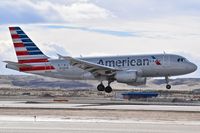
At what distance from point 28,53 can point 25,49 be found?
1.00 metres

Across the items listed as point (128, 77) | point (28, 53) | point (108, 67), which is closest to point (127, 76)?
point (128, 77)

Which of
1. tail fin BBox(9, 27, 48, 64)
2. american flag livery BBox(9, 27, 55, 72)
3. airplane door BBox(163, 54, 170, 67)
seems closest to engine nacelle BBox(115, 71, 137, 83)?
airplane door BBox(163, 54, 170, 67)

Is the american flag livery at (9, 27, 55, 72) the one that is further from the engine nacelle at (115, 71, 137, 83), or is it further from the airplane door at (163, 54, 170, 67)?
the airplane door at (163, 54, 170, 67)

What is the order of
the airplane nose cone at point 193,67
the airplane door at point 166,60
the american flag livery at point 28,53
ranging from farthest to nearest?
the american flag livery at point 28,53 < the airplane nose cone at point 193,67 < the airplane door at point 166,60

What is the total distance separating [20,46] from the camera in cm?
5872

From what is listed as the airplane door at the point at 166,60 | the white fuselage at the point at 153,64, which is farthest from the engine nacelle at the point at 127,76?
the airplane door at the point at 166,60

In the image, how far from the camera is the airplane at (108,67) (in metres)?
51.7

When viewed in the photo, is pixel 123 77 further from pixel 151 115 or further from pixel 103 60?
pixel 151 115

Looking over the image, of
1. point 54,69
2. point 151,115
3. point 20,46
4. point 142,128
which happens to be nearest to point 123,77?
point 54,69

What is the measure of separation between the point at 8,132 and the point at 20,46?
40.5 meters

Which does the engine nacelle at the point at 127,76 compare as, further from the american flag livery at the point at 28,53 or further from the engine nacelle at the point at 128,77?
the american flag livery at the point at 28,53

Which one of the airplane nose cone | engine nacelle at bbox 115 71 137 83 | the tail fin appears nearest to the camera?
engine nacelle at bbox 115 71 137 83

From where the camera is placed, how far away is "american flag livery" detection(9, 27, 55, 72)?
56156 millimetres

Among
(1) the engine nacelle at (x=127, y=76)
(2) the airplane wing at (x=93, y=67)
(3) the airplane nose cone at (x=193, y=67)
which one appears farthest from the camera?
(3) the airplane nose cone at (x=193, y=67)
